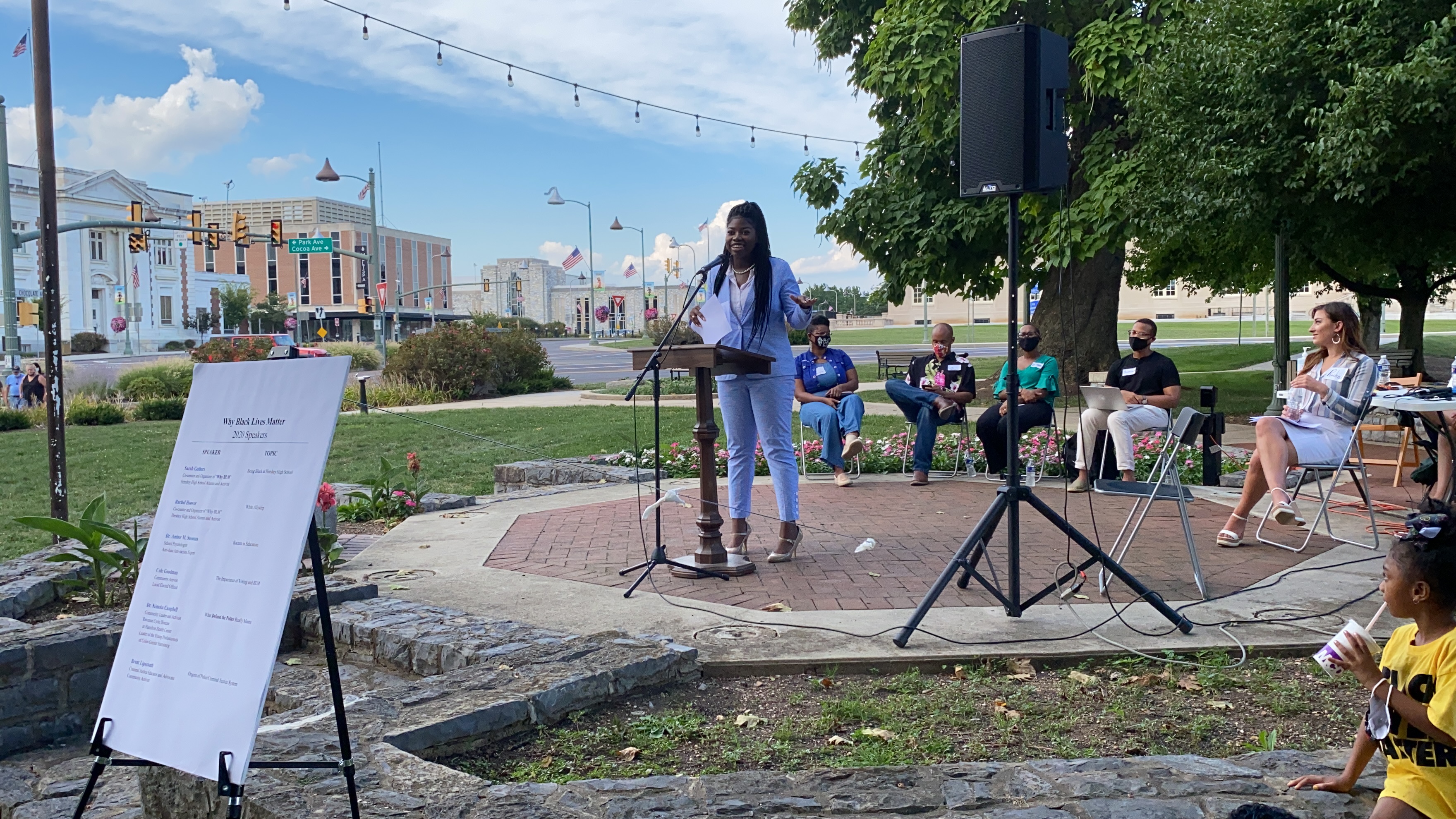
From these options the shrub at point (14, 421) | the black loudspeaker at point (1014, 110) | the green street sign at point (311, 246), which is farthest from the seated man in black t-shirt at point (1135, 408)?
the green street sign at point (311, 246)

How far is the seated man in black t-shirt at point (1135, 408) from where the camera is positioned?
8.41 m

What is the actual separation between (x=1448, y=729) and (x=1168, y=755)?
73 centimetres

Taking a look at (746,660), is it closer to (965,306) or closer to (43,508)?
(43,508)

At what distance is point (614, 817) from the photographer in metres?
2.74

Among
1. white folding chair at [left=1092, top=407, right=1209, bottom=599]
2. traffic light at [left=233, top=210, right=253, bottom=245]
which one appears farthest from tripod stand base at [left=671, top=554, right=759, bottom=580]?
traffic light at [left=233, top=210, right=253, bottom=245]

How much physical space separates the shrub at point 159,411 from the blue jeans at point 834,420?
16231 millimetres

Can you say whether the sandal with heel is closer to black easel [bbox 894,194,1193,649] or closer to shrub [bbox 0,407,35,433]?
black easel [bbox 894,194,1193,649]

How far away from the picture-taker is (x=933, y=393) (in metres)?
9.55

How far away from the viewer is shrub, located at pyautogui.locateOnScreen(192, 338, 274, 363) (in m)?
23.4

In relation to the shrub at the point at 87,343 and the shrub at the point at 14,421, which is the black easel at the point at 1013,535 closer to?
the shrub at the point at 14,421

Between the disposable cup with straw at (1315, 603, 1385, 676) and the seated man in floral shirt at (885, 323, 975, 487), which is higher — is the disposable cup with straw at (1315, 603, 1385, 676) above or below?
below

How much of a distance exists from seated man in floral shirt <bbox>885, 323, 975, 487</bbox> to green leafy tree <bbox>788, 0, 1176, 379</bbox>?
4871 millimetres

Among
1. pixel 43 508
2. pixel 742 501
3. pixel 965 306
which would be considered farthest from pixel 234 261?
pixel 742 501

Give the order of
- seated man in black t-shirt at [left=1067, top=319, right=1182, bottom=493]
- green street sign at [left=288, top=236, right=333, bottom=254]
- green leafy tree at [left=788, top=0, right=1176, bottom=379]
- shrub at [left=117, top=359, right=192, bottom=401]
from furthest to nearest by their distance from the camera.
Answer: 1. green street sign at [left=288, top=236, right=333, bottom=254]
2. shrub at [left=117, top=359, right=192, bottom=401]
3. green leafy tree at [left=788, top=0, right=1176, bottom=379]
4. seated man in black t-shirt at [left=1067, top=319, right=1182, bottom=493]
